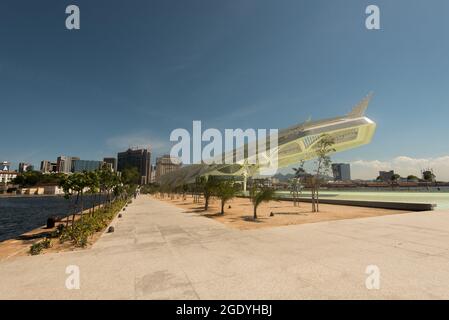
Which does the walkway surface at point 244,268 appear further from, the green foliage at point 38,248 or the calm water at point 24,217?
the calm water at point 24,217

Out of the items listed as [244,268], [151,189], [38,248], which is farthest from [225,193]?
[151,189]

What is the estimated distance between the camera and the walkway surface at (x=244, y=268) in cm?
604

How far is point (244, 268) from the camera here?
7.88 m

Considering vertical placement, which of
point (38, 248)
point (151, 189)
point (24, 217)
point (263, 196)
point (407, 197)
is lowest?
point (24, 217)

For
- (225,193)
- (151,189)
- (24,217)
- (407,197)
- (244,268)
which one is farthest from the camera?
(151,189)

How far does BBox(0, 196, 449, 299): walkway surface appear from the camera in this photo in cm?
604

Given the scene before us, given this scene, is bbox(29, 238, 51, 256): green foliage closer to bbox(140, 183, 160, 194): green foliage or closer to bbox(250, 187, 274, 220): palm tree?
bbox(250, 187, 274, 220): palm tree

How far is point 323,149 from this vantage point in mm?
29000

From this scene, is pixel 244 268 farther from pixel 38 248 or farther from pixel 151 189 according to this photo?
pixel 151 189

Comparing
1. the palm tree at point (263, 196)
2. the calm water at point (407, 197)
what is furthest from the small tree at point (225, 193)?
the calm water at point (407, 197)

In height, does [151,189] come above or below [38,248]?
below

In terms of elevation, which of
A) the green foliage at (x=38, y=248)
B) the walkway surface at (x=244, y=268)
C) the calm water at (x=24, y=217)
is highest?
the walkway surface at (x=244, y=268)
